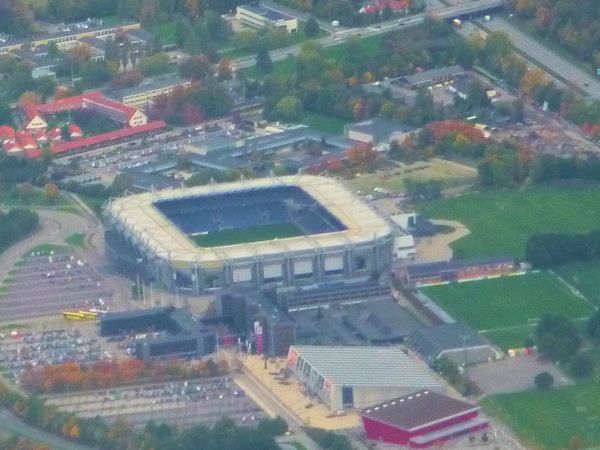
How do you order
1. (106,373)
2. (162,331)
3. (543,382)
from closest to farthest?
1. (543,382)
2. (106,373)
3. (162,331)

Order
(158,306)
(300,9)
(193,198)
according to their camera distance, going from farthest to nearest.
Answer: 1. (300,9)
2. (193,198)
3. (158,306)

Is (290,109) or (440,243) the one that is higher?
(440,243)

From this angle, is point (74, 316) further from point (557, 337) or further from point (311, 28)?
point (311, 28)

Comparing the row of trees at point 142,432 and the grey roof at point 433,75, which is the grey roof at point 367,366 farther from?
the grey roof at point 433,75

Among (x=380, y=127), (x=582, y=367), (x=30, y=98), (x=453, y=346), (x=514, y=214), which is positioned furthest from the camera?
(x=30, y=98)

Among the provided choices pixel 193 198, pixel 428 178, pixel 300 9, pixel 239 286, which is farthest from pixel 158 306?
pixel 300 9

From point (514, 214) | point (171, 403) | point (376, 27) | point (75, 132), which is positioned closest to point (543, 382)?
point (171, 403)

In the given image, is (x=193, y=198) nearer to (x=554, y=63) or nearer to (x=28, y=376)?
(x=28, y=376)

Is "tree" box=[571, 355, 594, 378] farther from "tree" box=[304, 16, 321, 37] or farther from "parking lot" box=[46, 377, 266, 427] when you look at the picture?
"tree" box=[304, 16, 321, 37]
